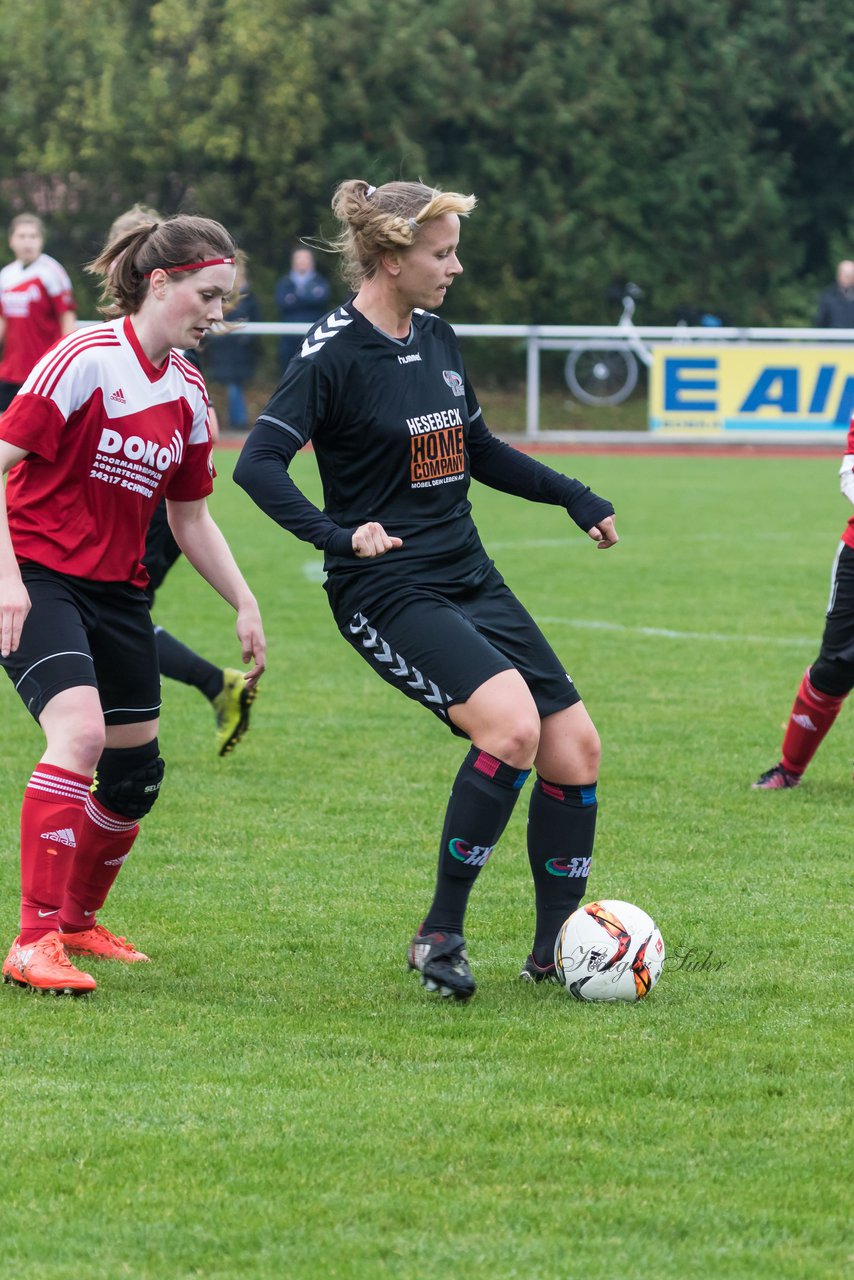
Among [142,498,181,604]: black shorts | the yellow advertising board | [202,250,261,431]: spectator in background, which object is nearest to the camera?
[142,498,181,604]: black shorts

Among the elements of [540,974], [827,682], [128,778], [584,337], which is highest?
[128,778]

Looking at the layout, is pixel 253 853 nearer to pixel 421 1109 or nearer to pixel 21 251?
pixel 421 1109

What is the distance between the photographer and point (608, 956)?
4.86 metres

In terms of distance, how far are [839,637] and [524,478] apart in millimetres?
2530

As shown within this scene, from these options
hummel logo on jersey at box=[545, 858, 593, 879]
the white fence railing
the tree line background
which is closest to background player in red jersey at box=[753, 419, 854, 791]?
hummel logo on jersey at box=[545, 858, 593, 879]

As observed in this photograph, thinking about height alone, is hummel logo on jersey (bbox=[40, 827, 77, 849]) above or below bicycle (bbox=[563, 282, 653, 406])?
above

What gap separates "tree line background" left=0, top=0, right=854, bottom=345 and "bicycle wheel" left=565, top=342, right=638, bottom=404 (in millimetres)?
5712

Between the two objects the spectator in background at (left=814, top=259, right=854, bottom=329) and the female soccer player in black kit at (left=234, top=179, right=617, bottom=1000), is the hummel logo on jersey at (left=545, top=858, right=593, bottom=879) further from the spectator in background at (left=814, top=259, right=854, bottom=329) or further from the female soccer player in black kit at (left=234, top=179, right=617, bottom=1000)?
the spectator in background at (left=814, top=259, right=854, bottom=329)

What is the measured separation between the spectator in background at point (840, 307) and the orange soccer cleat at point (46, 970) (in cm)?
2257

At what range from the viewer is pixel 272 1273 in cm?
322

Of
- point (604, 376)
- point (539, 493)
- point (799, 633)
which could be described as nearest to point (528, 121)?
point (604, 376)

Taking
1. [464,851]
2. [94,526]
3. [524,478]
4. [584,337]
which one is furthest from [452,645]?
[584,337]

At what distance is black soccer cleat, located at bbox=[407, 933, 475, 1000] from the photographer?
A: 4.83 m

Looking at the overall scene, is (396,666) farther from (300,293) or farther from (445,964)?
(300,293)
